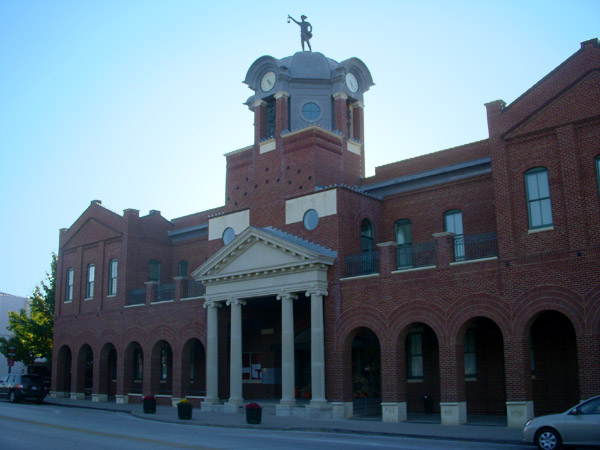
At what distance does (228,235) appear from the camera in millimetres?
33312

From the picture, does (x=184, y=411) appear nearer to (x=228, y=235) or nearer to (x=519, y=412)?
(x=228, y=235)

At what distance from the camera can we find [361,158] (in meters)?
34.2

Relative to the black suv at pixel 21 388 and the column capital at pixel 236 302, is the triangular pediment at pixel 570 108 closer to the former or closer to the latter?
the column capital at pixel 236 302

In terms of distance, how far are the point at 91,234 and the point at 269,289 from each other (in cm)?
1811

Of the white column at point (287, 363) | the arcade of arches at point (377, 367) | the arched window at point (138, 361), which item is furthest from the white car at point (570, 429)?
the arched window at point (138, 361)

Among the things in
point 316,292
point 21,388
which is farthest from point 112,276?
point 316,292

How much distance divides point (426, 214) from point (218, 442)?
15336 mm

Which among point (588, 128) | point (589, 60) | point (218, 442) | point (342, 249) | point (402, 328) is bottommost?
point (218, 442)

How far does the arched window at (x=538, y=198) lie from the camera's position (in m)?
22.4

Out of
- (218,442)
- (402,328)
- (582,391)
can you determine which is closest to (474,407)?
(402,328)

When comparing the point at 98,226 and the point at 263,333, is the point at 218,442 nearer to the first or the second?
the point at 263,333

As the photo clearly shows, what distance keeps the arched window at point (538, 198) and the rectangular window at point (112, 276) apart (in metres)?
25.9

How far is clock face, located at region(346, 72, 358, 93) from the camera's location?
34.1 m

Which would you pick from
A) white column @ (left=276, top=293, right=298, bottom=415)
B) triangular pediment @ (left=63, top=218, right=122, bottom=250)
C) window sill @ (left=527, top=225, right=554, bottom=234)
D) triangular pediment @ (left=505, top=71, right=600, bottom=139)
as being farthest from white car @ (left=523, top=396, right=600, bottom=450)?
triangular pediment @ (left=63, top=218, right=122, bottom=250)
